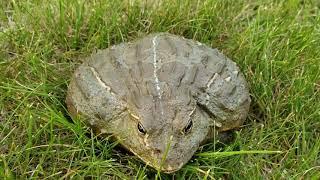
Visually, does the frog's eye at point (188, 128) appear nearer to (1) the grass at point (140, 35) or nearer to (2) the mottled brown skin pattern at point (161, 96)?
(2) the mottled brown skin pattern at point (161, 96)

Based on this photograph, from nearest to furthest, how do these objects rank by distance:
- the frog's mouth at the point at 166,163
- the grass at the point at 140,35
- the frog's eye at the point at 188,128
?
the frog's mouth at the point at 166,163 → the frog's eye at the point at 188,128 → the grass at the point at 140,35

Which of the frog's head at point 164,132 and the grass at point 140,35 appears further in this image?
the grass at point 140,35

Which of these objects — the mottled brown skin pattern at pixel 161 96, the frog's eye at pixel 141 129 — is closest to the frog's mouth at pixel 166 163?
the mottled brown skin pattern at pixel 161 96

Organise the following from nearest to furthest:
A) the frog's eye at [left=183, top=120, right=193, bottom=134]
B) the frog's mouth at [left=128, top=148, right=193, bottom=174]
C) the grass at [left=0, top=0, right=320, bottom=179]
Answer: the frog's mouth at [left=128, top=148, right=193, bottom=174]
the frog's eye at [left=183, top=120, right=193, bottom=134]
the grass at [left=0, top=0, right=320, bottom=179]

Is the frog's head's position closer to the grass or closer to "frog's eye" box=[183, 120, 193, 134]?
"frog's eye" box=[183, 120, 193, 134]

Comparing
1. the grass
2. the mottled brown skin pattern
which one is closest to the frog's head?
the mottled brown skin pattern

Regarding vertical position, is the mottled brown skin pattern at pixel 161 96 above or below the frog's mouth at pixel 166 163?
above

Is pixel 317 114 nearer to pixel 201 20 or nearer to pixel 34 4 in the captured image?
pixel 201 20
